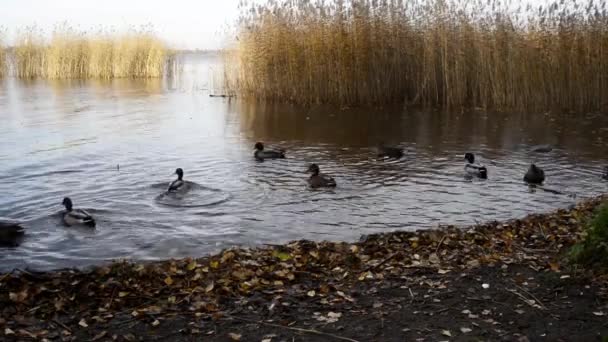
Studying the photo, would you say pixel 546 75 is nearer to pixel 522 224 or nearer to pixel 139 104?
pixel 522 224

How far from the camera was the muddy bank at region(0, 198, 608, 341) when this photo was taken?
17.7ft

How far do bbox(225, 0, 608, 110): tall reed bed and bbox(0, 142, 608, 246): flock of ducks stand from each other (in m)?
8.06

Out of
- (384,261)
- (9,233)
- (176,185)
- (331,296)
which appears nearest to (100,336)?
(331,296)

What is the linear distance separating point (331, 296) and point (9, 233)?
5127mm

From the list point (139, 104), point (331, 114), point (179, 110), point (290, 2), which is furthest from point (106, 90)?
point (331, 114)

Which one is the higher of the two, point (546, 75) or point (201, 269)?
point (546, 75)

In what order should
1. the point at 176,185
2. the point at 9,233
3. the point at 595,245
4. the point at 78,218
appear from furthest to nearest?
the point at 176,185 → the point at 78,218 → the point at 9,233 → the point at 595,245

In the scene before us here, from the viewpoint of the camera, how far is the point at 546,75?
21172mm

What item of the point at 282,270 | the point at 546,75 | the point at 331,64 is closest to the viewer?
the point at 282,270

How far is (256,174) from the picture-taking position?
1354 cm

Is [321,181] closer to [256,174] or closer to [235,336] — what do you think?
[256,174]

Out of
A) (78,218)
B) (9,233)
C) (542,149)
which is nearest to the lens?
(9,233)

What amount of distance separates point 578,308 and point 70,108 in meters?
22.6

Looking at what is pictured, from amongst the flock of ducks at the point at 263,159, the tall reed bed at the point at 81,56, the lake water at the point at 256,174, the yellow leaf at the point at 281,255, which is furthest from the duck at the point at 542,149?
the tall reed bed at the point at 81,56
